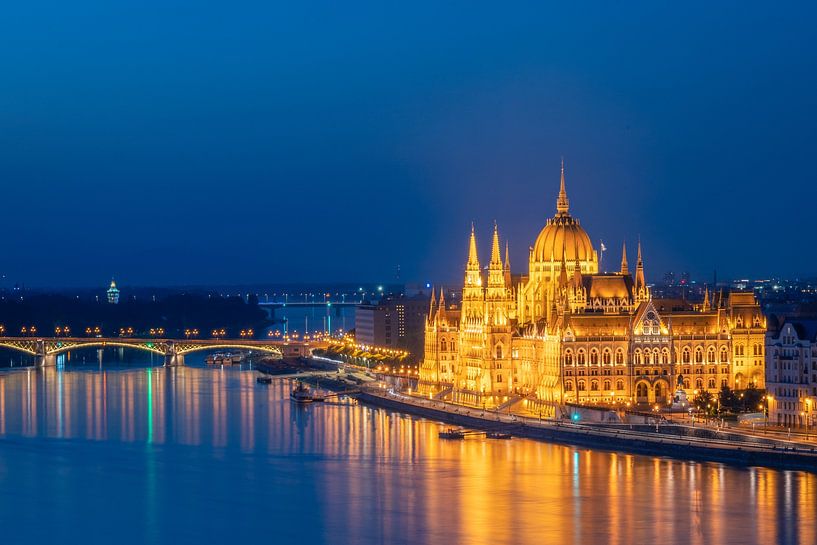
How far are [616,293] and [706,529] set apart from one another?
24.7 m

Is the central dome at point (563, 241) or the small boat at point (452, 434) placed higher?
the central dome at point (563, 241)

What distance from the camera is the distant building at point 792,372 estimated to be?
5275 cm

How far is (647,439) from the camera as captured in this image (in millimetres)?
52656

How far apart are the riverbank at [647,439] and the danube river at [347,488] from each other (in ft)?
2.63

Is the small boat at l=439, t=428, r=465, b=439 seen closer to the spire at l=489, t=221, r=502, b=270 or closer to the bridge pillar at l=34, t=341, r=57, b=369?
the spire at l=489, t=221, r=502, b=270

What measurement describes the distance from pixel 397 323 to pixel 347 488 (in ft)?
171

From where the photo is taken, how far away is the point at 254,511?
42.5 metres

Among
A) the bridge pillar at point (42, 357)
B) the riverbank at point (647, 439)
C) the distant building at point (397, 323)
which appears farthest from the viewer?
the distant building at point (397, 323)

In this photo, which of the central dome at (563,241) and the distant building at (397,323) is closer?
the central dome at (563,241)

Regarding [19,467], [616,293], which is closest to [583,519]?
[19,467]

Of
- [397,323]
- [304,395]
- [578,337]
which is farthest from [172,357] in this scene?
[578,337]

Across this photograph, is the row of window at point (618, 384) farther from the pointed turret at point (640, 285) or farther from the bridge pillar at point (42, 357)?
the bridge pillar at point (42, 357)

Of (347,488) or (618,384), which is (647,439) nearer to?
(618,384)

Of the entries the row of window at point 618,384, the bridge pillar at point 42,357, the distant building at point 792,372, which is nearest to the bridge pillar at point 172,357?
the bridge pillar at point 42,357
